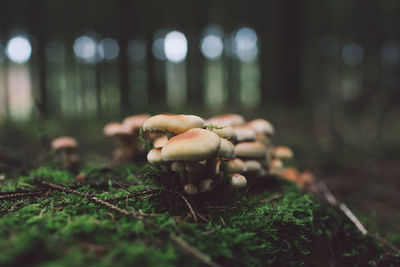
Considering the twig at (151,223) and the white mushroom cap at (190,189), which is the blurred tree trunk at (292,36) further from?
the twig at (151,223)

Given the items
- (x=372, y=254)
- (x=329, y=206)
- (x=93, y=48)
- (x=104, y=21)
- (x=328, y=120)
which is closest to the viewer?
(x=372, y=254)

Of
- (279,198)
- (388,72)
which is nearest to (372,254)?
(279,198)

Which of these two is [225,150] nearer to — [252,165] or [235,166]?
[235,166]

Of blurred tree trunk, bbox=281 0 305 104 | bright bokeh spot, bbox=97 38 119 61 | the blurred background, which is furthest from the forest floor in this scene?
bright bokeh spot, bbox=97 38 119 61

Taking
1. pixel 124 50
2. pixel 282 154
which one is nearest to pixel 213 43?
pixel 124 50

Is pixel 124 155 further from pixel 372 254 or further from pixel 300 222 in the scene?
pixel 372 254

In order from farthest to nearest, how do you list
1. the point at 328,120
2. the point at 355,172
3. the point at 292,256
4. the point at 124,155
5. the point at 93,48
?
1. the point at 93,48
2. the point at 328,120
3. the point at 355,172
4. the point at 124,155
5. the point at 292,256

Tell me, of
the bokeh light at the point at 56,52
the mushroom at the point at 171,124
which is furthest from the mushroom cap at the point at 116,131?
the bokeh light at the point at 56,52
